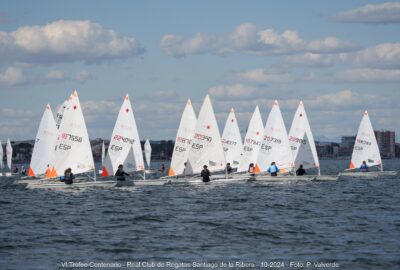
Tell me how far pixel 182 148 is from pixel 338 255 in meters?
31.8

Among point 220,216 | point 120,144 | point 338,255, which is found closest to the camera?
point 338,255

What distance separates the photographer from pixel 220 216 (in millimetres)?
34250

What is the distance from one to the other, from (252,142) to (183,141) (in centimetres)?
1242

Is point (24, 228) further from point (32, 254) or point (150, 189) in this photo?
point (150, 189)

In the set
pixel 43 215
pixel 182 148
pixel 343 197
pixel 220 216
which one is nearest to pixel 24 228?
Answer: pixel 43 215

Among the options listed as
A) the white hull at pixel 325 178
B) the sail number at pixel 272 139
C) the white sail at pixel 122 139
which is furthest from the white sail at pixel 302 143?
the white sail at pixel 122 139

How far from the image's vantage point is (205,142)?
2103 inches

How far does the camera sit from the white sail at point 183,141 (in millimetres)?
54469

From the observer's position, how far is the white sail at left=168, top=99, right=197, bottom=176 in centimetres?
5447

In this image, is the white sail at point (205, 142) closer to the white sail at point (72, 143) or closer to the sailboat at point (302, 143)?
the white sail at point (72, 143)

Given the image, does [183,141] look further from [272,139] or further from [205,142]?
[272,139]

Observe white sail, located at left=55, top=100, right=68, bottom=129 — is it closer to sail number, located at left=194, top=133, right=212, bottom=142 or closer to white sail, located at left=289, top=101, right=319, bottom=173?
sail number, located at left=194, top=133, right=212, bottom=142

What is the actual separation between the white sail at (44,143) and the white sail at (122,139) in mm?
9469

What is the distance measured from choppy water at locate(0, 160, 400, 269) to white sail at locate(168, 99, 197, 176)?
5792 millimetres
